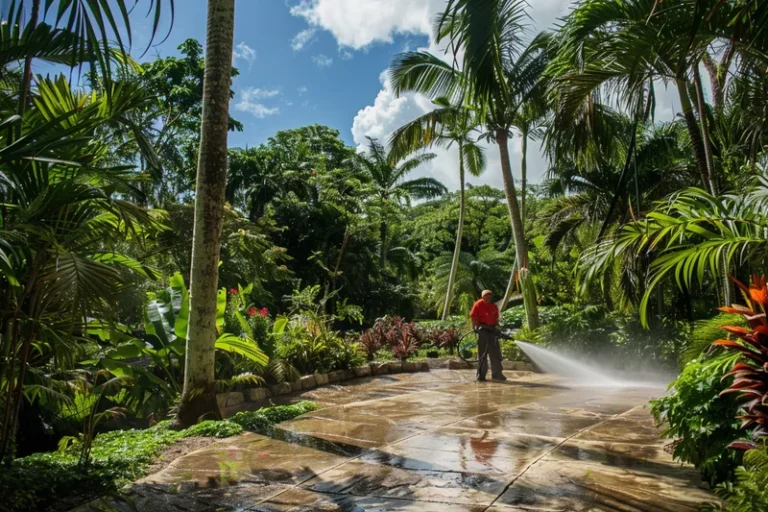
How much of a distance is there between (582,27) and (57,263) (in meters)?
6.79

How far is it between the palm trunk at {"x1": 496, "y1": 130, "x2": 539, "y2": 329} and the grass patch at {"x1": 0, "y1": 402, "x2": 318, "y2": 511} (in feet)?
32.6

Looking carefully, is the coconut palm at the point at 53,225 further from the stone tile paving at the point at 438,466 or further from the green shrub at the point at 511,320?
the green shrub at the point at 511,320

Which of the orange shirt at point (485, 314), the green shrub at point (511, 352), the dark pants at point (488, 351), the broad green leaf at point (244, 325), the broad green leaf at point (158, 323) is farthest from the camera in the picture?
the green shrub at point (511, 352)

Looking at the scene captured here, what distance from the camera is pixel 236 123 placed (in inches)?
1112

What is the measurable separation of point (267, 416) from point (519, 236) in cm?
1068

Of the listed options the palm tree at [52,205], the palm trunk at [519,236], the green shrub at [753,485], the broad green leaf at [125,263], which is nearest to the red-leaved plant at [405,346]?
the palm trunk at [519,236]

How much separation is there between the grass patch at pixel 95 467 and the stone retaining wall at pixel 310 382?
2.22 m

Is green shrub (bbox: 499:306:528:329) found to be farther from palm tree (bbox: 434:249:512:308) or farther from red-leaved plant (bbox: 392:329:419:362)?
palm tree (bbox: 434:249:512:308)

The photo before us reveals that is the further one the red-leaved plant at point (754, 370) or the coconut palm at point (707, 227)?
the coconut palm at point (707, 227)

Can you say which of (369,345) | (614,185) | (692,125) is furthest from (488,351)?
(614,185)

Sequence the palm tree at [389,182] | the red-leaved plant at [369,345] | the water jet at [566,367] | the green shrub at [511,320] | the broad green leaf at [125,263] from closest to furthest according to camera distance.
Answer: the broad green leaf at [125,263], the water jet at [566,367], the red-leaved plant at [369,345], the green shrub at [511,320], the palm tree at [389,182]

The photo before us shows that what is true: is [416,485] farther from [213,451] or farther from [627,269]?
[627,269]

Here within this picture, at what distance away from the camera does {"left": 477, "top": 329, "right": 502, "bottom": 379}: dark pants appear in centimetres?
1212

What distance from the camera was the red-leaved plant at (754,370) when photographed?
3904 mm
